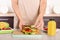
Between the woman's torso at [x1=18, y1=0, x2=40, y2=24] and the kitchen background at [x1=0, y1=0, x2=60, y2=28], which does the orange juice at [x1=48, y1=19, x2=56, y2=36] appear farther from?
the kitchen background at [x1=0, y1=0, x2=60, y2=28]

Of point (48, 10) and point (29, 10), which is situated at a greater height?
A: point (29, 10)

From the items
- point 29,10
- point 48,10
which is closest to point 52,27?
point 29,10

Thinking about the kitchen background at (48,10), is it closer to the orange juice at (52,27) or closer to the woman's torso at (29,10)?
the woman's torso at (29,10)

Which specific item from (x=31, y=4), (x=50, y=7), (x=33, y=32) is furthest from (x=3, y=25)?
(x=50, y=7)

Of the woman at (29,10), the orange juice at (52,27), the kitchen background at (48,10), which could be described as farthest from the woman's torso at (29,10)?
the kitchen background at (48,10)

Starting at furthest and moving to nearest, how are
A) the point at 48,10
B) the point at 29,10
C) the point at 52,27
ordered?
1. the point at 48,10
2. the point at 29,10
3. the point at 52,27

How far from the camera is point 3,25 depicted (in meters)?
1.81

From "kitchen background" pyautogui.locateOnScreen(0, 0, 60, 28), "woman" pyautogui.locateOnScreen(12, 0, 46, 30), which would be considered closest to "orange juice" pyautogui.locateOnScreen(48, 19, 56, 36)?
"woman" pyautogui.locateOnScreen(12, 0, 46, 30)

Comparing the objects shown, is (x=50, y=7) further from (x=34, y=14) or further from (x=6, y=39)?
(x=6, y=39)

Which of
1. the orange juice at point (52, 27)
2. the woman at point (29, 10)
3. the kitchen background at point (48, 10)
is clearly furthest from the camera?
the kitchen background at point (48, 10)

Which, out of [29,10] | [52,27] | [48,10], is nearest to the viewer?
[52,27]

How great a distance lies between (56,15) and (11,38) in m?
1.62

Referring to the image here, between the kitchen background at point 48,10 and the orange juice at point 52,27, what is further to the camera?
the kitchen background at point 48,10

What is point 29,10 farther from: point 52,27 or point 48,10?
point 48,10
